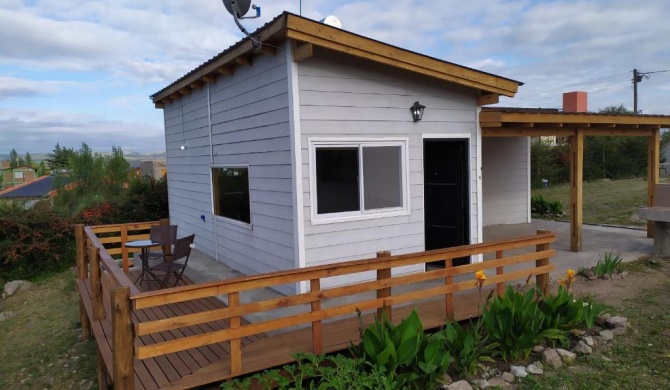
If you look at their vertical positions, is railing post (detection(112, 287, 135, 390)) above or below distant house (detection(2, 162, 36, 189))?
below

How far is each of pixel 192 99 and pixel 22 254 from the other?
15.8 feet

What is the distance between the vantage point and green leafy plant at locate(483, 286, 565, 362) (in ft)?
14.1

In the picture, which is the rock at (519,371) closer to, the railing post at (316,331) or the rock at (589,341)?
the rock at (589,341)

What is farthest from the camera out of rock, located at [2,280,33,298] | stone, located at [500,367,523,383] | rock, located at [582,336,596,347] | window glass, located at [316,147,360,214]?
rock, located at [2,280,33,298]

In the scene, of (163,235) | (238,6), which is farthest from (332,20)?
(163,235)

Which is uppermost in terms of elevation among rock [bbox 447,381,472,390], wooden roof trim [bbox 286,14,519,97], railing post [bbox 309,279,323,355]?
wooden roof trim [bbox 286,14,519,97]

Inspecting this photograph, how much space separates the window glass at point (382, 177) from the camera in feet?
20.1

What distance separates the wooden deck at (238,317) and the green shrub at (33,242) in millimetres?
5404

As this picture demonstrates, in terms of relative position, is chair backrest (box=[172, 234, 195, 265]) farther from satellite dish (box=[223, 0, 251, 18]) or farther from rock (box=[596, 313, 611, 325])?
rock (box=[596, 313, 611, 325])

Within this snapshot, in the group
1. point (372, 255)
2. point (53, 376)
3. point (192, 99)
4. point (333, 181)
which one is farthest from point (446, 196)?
point (53, 376)

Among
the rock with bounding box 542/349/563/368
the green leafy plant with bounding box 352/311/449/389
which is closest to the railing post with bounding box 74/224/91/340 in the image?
the green leafy plant with bounding box 352/311/449/389

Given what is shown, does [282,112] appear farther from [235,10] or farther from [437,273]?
[437,273]

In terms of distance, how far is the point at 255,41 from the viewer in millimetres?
5516

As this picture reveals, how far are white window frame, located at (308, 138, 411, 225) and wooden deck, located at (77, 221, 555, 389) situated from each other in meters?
1.05
